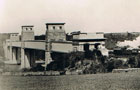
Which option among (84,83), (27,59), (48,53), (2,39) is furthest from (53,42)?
(2,39)

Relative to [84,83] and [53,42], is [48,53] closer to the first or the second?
[53,42]

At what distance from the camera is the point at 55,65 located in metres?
41.0

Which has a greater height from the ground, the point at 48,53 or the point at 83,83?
the point at 48,53

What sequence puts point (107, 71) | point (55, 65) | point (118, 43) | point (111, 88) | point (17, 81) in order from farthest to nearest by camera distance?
point (118, 43) < point (55, 65) < point (107, 71) < point (17, 81) < point (111, 88)

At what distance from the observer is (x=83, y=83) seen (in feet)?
98.6

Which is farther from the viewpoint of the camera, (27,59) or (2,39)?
(2,39)

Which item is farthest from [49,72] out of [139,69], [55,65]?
[139,69]

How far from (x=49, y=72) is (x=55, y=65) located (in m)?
2.04

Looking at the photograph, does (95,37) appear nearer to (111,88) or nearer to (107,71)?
(107,71)

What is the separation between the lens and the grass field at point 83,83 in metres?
28.1

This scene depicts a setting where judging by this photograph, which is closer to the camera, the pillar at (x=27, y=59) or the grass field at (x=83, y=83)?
the grass field at (x=83, y=83)

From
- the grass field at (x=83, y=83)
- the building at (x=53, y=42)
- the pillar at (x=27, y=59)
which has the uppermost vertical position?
the building at (x=53, y=42)

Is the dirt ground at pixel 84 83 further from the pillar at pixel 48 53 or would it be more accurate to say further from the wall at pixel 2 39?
the wall at pixel 2 39

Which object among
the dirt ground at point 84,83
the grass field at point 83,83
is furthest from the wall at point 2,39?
the grass field at point 83,83
